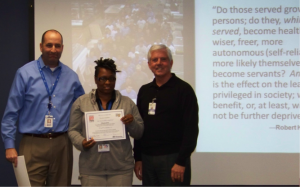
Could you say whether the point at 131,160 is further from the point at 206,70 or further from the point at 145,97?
the point at 206,70

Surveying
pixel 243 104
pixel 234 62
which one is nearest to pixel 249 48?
pixel 234 62

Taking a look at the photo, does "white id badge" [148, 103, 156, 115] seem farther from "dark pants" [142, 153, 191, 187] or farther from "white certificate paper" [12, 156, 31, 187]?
"white certificate paper" [12, 156, 31, 187]

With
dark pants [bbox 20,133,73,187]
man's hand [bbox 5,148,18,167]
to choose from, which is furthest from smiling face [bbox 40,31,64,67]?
man's hand [bbox 5,148,18,167]

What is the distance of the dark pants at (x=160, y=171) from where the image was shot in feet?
7.50

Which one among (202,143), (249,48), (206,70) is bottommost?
(202,143)

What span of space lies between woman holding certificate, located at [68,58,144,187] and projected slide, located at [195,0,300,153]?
6.33 feet

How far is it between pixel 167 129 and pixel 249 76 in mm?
2072

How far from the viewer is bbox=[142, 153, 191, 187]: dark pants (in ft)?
7.50

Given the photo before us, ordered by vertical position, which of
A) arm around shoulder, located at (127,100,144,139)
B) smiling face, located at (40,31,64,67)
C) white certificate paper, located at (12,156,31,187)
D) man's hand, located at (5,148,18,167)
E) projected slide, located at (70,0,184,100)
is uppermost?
projected slide, located at (70,0,184,100)

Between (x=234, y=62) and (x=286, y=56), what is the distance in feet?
2.31

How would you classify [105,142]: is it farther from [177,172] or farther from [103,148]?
[177,172]

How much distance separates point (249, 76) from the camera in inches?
155

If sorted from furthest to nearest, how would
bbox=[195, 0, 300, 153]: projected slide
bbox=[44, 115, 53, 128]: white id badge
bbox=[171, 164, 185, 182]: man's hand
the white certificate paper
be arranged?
bbox=[195, 0, 300, 153]: projected slide, bbox=[44, 115, 53, 128]: white id badge, the white certificate paper, bbox=[171, 164, 185, 182]: man's hand

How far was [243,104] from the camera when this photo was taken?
3914mm
